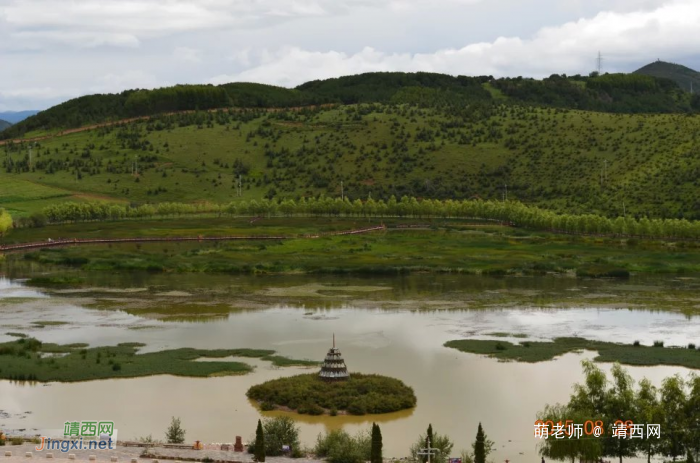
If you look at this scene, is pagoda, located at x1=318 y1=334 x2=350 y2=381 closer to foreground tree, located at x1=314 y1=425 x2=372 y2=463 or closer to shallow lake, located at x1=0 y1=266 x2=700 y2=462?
shallow lake, located at x1=0 y1=266 x2=700 y2=462

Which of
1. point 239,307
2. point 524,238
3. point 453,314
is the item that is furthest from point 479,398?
point 524,238

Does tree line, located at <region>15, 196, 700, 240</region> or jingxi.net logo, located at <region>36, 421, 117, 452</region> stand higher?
tree line, located at <region>15, 196, 700, 240</region>

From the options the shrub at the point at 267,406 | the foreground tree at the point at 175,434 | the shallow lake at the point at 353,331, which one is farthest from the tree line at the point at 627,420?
the foreground tree at the point at 175,434

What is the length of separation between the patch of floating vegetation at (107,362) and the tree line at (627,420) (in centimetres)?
2133

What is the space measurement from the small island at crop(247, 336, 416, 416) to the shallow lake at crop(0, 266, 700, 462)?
2.64ft

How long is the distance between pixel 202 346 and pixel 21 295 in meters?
29.5

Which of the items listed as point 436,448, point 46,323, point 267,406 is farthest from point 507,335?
point 46,323

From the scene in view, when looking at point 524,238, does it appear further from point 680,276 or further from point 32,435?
point 32,435

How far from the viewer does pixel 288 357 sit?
65312 millimetres

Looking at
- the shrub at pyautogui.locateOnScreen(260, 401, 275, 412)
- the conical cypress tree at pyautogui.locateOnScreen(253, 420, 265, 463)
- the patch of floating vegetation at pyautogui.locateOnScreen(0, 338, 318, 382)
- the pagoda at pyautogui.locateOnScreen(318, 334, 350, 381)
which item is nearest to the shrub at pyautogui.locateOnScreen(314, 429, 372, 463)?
the conical cypress tree at pyautogui.locateOnScreen(253, 420, 265, 463)

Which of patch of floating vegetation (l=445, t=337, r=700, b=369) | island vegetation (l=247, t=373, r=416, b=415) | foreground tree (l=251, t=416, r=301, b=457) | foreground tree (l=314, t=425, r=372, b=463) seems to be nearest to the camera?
foreground tree (l=314, t=425, r=372, b=463)

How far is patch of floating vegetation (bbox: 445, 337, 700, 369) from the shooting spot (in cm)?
6356

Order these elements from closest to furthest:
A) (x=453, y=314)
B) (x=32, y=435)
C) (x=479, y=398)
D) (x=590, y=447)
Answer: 1. (x=590, y=447)
2. (x=32, y=435)
3. (x=479, y=398)
4. (x=453, y=314)

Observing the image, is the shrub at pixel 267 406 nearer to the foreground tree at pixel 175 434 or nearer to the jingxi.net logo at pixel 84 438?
the foreground tree at pixel 175 434
